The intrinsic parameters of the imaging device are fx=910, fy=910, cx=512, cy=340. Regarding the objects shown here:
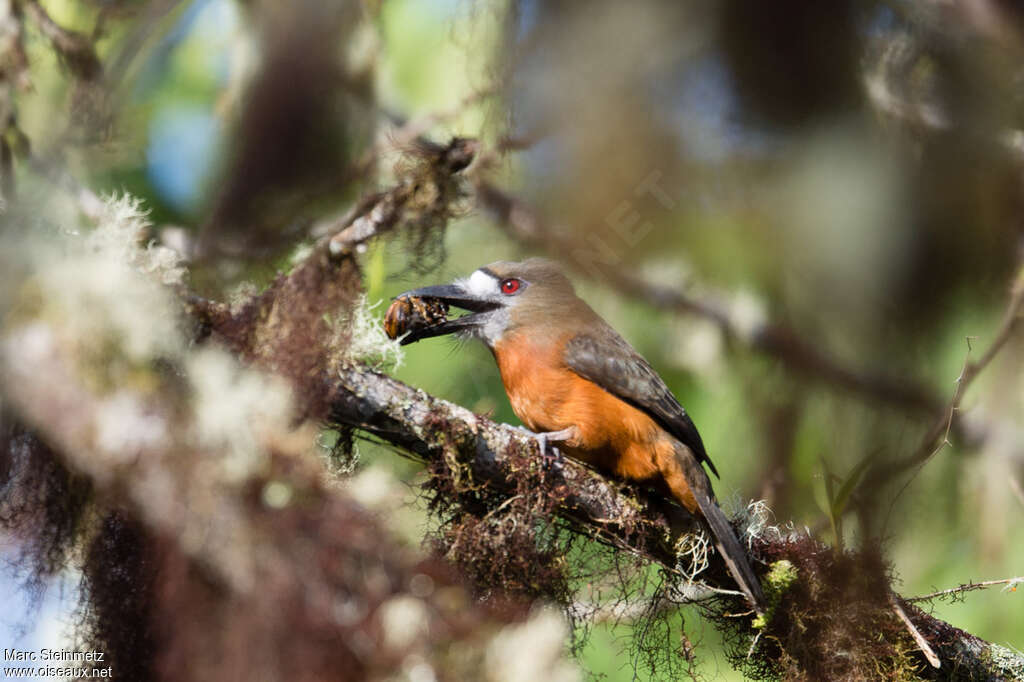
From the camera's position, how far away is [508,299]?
358 centimetres

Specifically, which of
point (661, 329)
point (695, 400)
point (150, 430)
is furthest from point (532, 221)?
point (150, 430)

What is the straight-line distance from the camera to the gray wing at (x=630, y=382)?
3.29 m

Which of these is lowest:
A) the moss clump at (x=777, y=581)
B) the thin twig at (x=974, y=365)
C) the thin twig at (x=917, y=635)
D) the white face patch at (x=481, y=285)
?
the moss clump at (x=777, y=581)

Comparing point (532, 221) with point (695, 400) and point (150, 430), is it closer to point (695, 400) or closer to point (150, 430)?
point (695, 400)

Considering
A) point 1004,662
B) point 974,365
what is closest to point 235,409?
point 974,365

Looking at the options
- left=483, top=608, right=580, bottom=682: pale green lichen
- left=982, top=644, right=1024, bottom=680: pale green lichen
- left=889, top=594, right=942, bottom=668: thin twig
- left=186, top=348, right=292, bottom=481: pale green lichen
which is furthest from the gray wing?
left=186, top=348, right=292, bottom=481: pale green lichen

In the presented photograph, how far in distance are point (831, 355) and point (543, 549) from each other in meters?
1.15

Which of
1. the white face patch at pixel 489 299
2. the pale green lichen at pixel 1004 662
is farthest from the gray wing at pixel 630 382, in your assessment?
the pale green lichen at pixel 1004 662

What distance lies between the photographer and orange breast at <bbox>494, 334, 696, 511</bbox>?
3.11 m

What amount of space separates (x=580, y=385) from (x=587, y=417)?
0.17 meters

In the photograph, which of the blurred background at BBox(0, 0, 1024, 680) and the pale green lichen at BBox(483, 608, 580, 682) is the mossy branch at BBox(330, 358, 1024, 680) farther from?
the pale green lichen at BBox(483, 608, 580, 682)

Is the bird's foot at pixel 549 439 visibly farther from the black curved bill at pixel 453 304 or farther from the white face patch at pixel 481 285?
the white face patch at pixel 481 285

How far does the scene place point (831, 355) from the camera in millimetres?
2967

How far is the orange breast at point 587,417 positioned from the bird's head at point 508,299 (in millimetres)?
114
